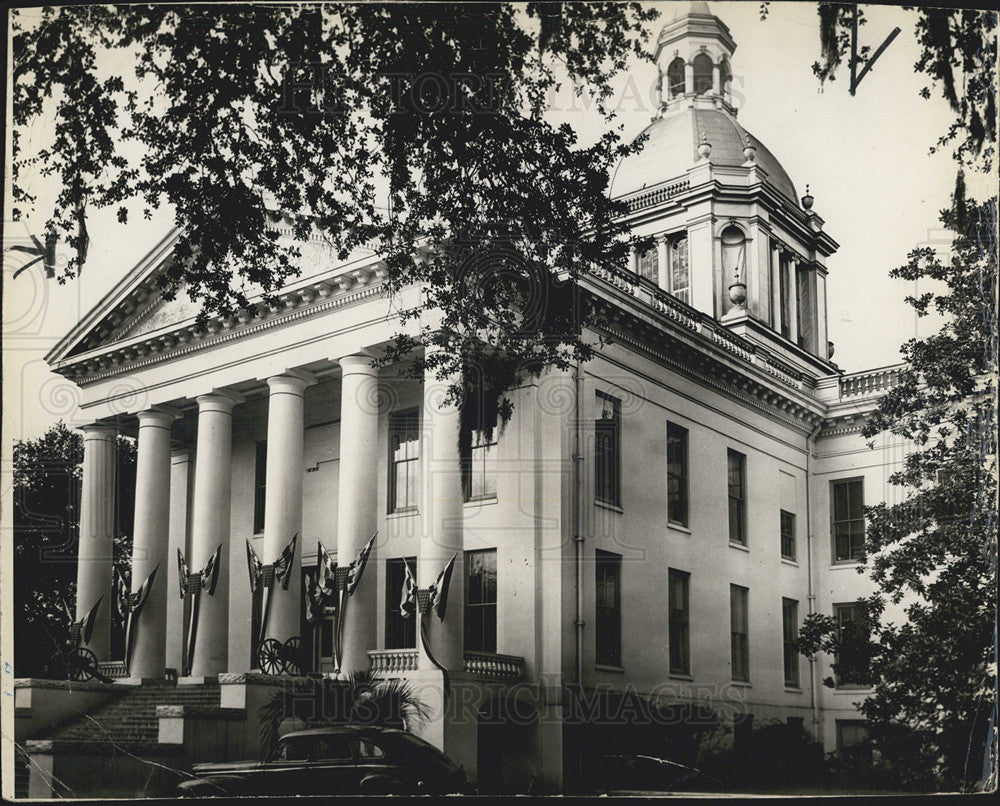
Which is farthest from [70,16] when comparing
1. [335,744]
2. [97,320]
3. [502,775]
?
[502,775]

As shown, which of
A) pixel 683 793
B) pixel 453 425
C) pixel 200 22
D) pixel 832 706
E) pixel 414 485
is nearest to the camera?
pixel 200 22

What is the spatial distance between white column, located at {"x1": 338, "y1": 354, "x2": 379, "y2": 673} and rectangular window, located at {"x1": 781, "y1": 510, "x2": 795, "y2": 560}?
6.23 metres

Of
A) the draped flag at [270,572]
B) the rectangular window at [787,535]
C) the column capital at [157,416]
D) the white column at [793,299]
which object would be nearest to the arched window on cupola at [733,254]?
the white column at [793,299]

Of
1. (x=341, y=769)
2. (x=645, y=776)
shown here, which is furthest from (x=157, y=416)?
(x=645, y=776)

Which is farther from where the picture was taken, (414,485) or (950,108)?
(414,485)

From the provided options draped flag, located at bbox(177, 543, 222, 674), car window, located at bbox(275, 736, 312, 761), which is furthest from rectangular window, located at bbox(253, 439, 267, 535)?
car window, located at bbox(275, 736, 312, 761)

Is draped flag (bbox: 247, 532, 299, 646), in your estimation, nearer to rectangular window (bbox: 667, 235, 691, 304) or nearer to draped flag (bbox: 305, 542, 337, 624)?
draped flag (bbox: 305, 542, 337, 624)

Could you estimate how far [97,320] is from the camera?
1347 cm

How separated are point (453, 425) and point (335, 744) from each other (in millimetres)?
4535

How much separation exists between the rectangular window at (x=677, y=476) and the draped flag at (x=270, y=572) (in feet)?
21.4

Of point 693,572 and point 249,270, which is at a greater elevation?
point 249,270

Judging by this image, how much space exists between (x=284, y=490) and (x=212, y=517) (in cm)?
169

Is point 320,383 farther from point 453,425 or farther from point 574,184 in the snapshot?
point 574,184

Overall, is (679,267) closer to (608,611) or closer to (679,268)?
(679,268)
